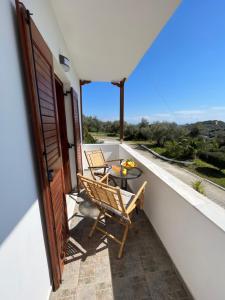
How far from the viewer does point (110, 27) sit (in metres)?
1.91

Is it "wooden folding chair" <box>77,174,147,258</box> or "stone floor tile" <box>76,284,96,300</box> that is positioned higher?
"wooden folding chair" <box>77,174,147,258</box>

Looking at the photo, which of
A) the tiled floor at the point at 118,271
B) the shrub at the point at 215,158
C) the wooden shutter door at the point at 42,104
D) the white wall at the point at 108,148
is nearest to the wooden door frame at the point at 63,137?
the tiled floor at the point at 118,271

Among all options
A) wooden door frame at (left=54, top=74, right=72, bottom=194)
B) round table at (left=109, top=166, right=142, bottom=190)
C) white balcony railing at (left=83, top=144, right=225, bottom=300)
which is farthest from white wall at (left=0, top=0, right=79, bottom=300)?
wooden door frame at (left=54, top=74, right=72, bottom=194)

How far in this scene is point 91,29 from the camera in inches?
76.4

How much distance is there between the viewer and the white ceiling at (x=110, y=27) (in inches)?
59.6

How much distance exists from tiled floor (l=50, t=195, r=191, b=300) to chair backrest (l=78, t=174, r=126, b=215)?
49 cm

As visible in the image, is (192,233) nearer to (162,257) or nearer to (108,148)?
(162,257)

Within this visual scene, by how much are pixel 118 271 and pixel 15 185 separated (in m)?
1.33

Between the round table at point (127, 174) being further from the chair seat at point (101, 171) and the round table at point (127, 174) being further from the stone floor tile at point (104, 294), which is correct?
the stone floor tile at point (104, 294)

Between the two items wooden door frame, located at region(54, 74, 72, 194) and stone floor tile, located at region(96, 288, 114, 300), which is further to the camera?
wooden door frame, located at region(54, 74, 72, 194)

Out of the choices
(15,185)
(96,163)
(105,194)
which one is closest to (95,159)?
(96,163)

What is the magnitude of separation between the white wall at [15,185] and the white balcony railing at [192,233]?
3.91 ft

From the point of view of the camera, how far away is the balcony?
1023mm

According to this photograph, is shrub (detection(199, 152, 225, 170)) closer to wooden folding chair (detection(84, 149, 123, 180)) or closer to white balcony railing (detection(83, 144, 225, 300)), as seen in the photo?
wooden folding chair (detection(84, 149, 123, 180))
